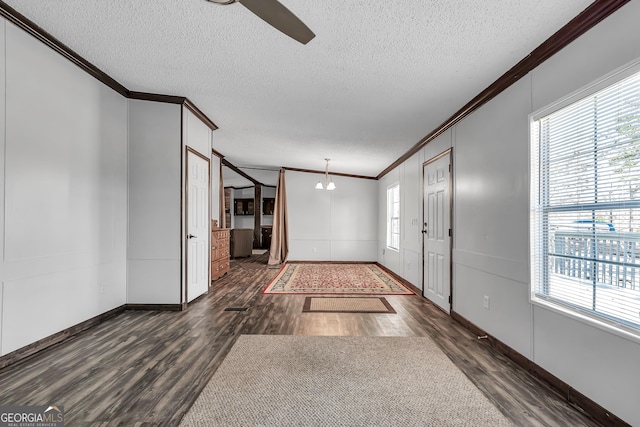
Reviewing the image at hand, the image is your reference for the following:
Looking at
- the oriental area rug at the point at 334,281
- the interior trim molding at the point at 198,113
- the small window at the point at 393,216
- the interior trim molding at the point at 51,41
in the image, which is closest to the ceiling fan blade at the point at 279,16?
the interior trim molding at the point at 51,41

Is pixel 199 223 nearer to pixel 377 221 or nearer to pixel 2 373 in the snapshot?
pixel 2 373

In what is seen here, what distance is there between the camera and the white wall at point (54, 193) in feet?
7.42

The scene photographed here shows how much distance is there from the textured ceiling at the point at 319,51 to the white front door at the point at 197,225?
829mm

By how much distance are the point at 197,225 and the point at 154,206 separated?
0.67 meters

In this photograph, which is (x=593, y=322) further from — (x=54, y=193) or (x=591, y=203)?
(x=54, y=193)

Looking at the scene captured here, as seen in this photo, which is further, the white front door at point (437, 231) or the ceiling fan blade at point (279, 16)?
the white front door at point (437, 231)

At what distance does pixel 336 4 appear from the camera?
1929mm

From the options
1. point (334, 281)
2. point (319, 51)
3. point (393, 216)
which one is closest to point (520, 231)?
point (319, 51)

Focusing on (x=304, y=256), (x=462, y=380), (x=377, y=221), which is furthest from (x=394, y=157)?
(x=462, y=380)

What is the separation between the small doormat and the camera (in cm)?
379

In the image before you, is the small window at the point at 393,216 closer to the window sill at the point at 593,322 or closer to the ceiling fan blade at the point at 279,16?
the window sill at the point at 593,322

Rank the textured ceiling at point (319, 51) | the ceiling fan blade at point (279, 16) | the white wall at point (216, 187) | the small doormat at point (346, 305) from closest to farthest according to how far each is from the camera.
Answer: the ceiling fan blade at point (279, 16), the textured ceiling at point (319, 51), the small doormat at point (346, 305), the white wall at point (216, 187)

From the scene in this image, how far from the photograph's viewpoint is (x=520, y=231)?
2.44m

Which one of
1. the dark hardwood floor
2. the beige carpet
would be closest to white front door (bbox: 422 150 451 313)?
the dark hardwood floor
